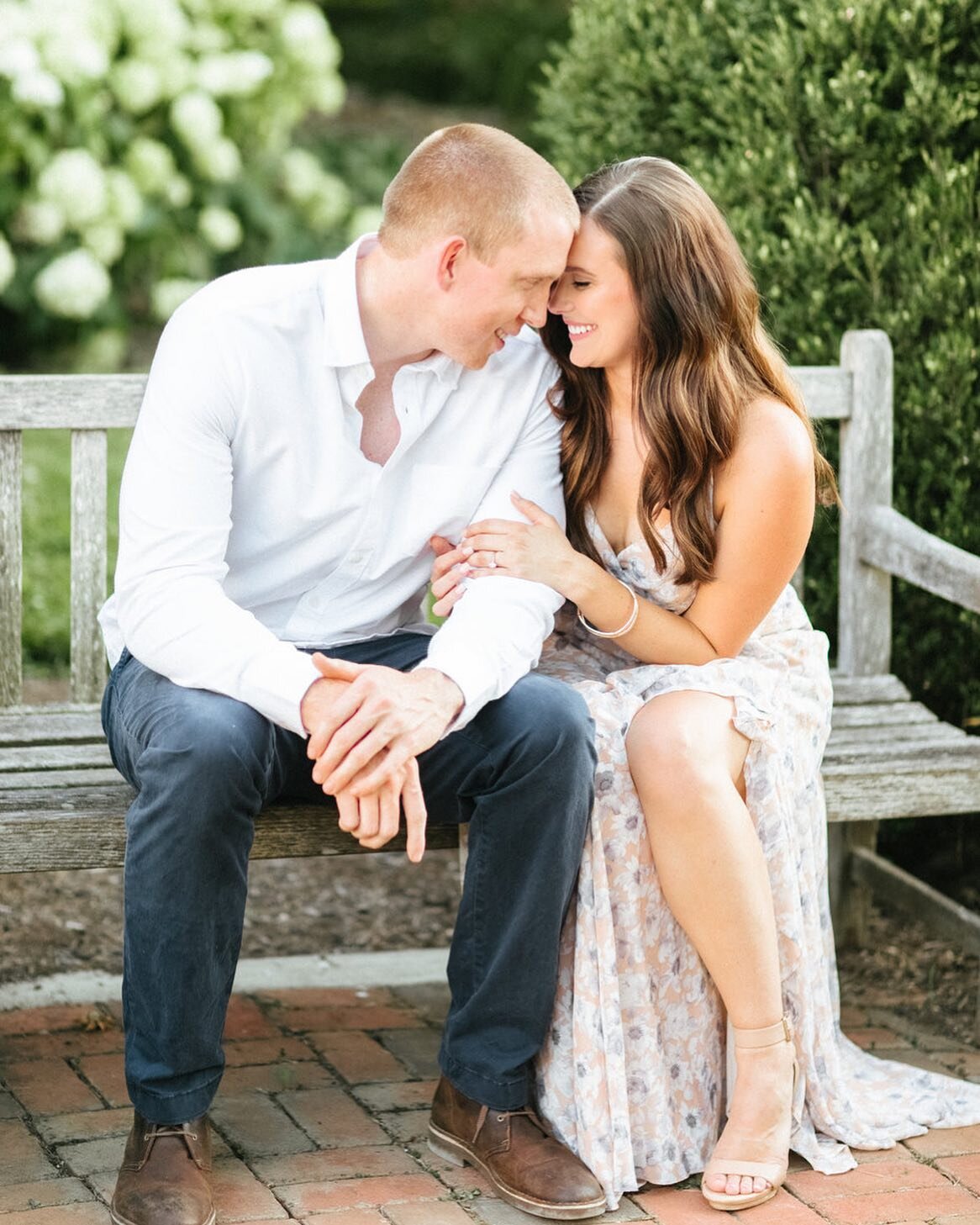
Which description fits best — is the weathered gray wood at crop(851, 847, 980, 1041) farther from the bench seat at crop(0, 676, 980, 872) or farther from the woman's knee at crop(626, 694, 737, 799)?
the woman's knee at crop(626, 694, 737, 799)

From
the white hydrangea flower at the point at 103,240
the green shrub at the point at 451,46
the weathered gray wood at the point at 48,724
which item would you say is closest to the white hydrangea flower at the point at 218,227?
the white hydrangea flower at the point at 103,240

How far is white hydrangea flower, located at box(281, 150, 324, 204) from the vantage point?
306 inches

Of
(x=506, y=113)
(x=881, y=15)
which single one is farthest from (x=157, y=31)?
(x=506, y=113)

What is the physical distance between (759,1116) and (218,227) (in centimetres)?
507

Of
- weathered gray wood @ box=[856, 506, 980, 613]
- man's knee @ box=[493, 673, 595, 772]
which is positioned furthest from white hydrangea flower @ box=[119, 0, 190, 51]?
man's knee @ box=[493, 673, 595, 772]

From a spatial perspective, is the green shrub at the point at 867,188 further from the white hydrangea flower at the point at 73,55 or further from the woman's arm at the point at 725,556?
the white hydrangea flower at the point at 73,55

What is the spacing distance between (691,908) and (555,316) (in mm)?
1122

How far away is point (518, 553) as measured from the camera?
299 centimetres

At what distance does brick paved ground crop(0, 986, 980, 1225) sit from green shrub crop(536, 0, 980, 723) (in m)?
1.15

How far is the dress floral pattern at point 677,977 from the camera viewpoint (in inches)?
111

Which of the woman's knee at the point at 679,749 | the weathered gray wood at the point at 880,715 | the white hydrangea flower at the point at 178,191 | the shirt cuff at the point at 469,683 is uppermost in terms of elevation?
the white hydrangea flower at the point at 178,191

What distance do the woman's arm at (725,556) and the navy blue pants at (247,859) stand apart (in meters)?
0.21

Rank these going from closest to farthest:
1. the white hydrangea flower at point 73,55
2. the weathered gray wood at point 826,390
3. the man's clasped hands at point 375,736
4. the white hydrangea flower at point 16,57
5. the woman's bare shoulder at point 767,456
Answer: the man's clasped hands at point 375,736 < the woman's bare shoulder at point 767,456 < the weathered gray wood at point 826,390 < the white hydrangea flower at point 16,57 < the white hydrangea flower at point 73,55

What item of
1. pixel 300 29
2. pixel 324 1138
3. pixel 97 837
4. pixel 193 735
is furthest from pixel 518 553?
pixel 300 29
